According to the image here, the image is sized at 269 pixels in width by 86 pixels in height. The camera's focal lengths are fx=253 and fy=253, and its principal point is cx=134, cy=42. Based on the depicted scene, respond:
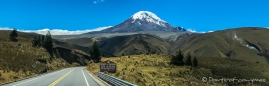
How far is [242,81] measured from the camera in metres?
77.6

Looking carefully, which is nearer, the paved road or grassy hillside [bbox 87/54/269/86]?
the paved road

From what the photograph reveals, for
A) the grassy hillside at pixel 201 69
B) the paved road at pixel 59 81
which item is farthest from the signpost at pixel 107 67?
the grassy hillside at pixel 201 69

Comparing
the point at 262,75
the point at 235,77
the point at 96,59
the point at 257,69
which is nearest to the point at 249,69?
the point at 257,69

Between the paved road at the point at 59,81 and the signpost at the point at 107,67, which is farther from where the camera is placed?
the signpost at the point at 107,67

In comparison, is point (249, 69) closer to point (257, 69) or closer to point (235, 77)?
point (257, 69)

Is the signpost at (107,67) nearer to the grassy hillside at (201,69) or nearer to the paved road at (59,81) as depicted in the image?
the paved road at (59,81)

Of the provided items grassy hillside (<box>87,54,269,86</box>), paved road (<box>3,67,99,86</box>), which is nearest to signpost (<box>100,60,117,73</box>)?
paved road (<box>3,67,99,86</box>)

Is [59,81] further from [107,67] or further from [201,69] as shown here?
[201,69]

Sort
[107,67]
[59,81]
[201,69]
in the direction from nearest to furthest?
[59,81], [107,67], [201,69]

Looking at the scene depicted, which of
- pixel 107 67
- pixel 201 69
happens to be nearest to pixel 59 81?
pixel 107 67

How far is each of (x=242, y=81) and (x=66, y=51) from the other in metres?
115

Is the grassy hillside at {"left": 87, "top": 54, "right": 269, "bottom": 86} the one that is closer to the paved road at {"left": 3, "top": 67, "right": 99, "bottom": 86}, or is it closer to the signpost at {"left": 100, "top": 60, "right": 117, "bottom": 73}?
the signpost at {"left": 100, "top": 60, "right": 117, "bottom": 73}

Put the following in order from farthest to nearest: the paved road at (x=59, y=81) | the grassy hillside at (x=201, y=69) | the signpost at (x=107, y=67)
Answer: the grassy hillside at (x=201, y=69)
the signpost at (x=107, y=67)
the paved road at (x=59, y=81)

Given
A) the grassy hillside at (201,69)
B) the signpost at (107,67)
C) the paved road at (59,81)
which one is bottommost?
the grassy hillside at (201,69)
